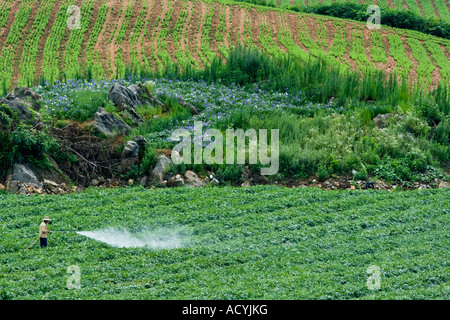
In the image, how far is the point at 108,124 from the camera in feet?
57.0

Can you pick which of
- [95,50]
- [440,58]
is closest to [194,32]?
[95,50]

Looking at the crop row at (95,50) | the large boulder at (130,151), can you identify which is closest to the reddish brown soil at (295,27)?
the crop row at (95,50)

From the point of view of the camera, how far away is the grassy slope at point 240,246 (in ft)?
32.3

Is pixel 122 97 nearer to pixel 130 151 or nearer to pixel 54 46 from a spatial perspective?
pixel 130 151

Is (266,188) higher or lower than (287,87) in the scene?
lower

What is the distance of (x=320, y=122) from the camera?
1864cm

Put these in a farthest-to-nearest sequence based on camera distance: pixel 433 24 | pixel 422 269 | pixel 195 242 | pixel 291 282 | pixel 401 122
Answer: pixel 433 24, pixel 401 122, pixel 195 242, pixel 422 269, pixel 291 282

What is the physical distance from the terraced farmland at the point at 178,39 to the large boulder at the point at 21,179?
9750 millimetres

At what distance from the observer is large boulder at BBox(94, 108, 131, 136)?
17.2 meters

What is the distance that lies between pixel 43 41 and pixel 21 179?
17584mm

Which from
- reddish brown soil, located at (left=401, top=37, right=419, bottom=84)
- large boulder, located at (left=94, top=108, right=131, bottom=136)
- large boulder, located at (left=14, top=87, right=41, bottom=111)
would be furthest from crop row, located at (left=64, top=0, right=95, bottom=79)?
reddish brown soil, located at (left=401, top=37, right=419, bottom=84)
